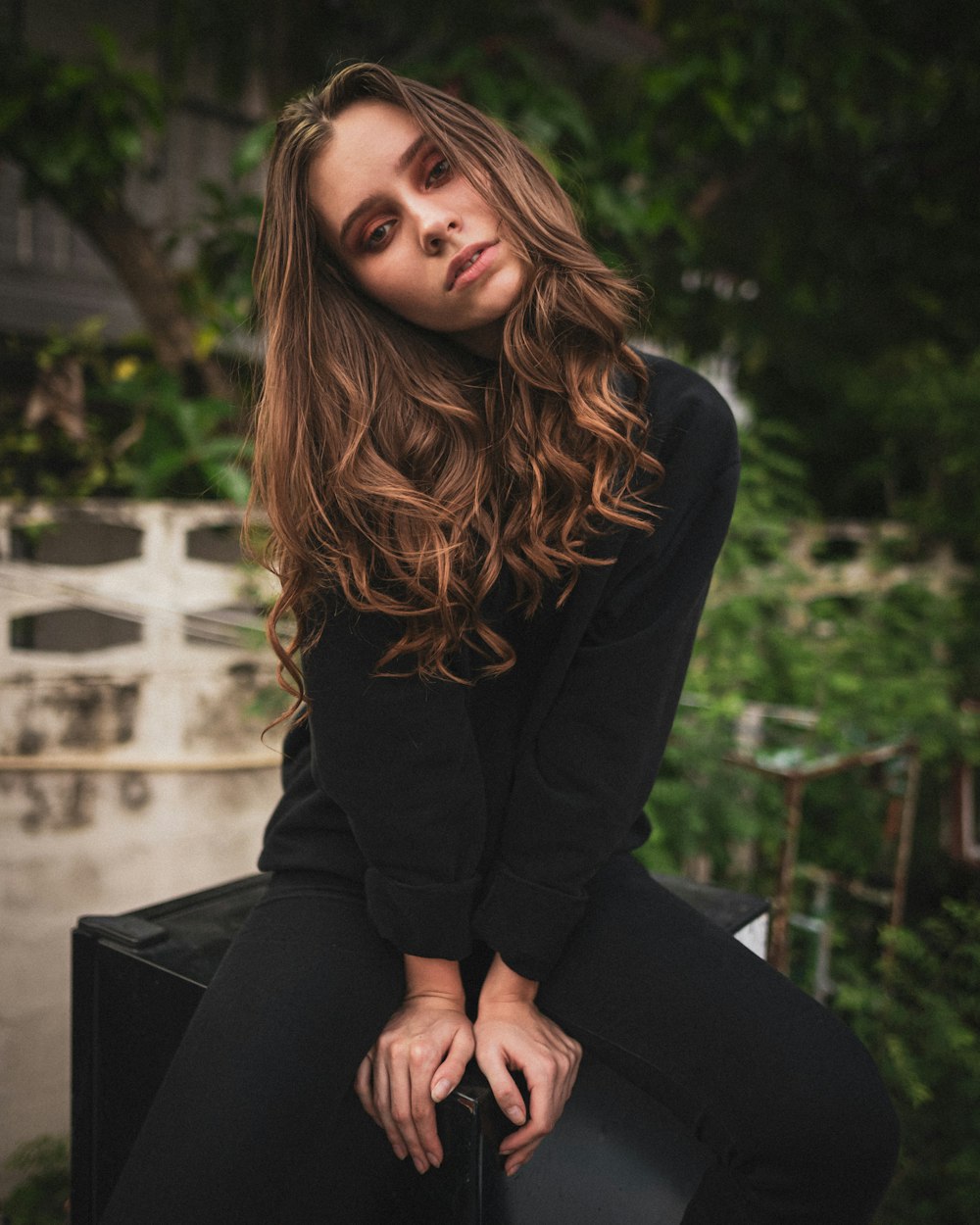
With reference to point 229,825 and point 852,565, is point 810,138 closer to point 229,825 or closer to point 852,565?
point 852,565

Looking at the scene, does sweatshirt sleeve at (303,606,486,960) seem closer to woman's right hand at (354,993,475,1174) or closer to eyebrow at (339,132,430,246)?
woman's right hand at (354,993,475,1174)

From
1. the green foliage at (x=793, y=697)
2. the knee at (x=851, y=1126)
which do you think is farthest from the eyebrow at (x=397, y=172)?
the green foliage at (x=793, y=697)

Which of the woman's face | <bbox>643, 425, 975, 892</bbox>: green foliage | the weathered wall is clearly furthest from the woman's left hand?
the weathered wall

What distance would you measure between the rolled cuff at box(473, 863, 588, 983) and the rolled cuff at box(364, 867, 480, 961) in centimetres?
3

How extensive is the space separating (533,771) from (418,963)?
0.26m

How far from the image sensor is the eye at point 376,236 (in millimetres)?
1168

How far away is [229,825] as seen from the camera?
2740 mm

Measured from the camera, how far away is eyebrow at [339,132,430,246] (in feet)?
3.76

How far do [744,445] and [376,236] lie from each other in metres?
2.74

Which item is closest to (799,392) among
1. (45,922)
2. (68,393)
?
(68,393)

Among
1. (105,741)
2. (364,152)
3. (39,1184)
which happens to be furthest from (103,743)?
(364,152)

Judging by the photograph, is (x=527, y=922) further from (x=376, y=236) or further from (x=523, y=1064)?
(x=376, y=236)

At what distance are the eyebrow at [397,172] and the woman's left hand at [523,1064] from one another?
933 millimetres

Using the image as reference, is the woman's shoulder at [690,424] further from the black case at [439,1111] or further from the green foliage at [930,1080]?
the green foliage at [930,1080]
